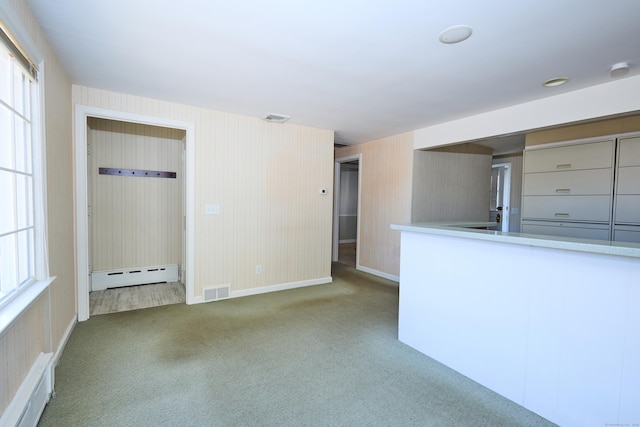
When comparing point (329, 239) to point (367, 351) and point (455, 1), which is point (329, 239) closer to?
point (367, 351)

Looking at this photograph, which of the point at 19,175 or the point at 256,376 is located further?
the point at 256,376

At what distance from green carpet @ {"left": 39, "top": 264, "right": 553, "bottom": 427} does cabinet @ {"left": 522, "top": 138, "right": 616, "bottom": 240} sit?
245cm

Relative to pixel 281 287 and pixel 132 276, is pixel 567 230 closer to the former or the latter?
pixel 281 287

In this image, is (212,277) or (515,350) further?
(212,277)

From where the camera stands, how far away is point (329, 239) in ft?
15.7

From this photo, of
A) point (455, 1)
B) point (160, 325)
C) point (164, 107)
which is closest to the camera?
point (455, 1)

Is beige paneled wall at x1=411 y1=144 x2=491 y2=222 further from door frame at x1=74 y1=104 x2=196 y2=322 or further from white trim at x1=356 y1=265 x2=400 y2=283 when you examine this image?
door frame at x1=74 y1=104 x2=196 y2=322

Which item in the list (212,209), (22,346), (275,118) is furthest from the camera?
(275,118)

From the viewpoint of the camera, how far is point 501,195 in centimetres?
628

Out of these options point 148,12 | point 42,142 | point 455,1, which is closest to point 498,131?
point 455,1

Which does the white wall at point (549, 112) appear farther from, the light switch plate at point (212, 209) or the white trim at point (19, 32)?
the white trim at point (19, 32)

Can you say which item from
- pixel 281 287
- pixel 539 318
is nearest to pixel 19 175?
pixel 281 287

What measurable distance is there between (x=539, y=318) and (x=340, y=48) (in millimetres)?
2271

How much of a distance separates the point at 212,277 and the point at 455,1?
364cm
